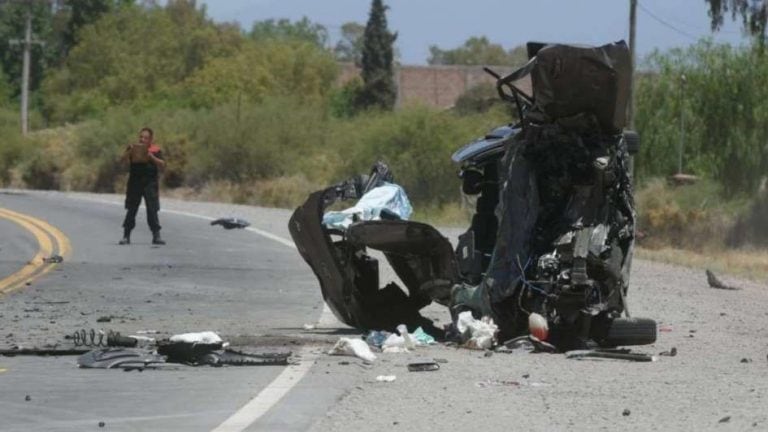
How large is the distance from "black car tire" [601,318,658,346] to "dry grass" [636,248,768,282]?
1522 centimetres

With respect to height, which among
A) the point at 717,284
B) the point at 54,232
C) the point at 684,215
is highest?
the point at 717,284

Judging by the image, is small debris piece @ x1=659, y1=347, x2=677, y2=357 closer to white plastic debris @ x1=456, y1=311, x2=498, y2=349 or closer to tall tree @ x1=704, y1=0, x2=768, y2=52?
white plastic debris @ x1=456, y1=311, x2=498, y2=349

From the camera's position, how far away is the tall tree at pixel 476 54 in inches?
6299

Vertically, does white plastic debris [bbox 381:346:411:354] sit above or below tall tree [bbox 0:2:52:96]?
below

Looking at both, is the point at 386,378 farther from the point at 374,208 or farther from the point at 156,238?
the point at 156,238

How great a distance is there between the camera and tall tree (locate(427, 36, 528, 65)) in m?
160

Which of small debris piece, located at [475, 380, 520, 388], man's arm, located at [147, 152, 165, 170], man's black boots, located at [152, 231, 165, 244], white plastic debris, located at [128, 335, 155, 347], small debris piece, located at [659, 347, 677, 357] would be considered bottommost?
man's black boots, located at [152, 231, 165, 244]

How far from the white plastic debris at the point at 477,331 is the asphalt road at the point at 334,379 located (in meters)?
0.17

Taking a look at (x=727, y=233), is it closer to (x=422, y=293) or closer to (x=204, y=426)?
(x=422, y=293)

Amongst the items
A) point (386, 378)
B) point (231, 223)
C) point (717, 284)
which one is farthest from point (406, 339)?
point (231, 223)

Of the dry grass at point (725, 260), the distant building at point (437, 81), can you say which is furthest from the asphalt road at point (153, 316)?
the distant building at point (437, 81)

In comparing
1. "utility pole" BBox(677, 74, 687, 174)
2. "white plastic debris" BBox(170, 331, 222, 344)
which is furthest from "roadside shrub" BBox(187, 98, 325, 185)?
"white plastic debris" BBox(170, 331, 222, 344)

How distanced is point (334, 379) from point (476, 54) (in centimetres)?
16299

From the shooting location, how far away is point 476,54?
569 ft
